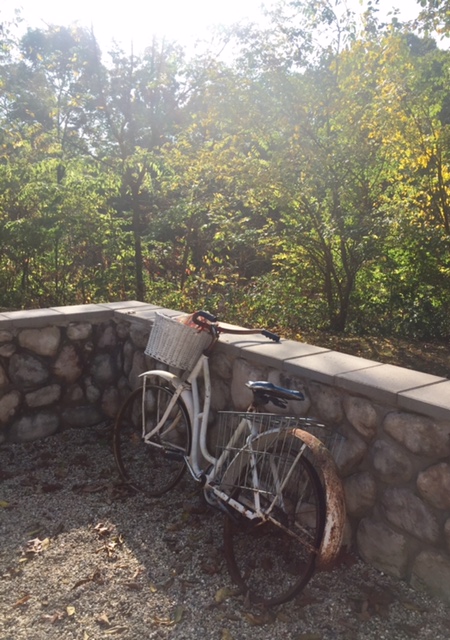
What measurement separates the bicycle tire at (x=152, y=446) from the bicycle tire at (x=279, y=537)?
64 centimetres

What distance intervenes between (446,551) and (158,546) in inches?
56.8

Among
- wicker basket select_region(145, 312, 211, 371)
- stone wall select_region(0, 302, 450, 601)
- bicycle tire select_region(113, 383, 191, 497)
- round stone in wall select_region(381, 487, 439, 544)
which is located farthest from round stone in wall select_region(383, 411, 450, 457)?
bicycle tire select_region(113, 383, 191, 497)

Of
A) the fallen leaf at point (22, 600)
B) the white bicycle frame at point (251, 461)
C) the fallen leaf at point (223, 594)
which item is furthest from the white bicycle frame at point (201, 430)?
the fallen leaf at point (22, 600)

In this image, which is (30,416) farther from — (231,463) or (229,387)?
(231,463)

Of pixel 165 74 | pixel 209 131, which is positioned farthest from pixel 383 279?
pixel 165 74

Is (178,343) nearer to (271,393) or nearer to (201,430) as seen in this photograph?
(201,430)

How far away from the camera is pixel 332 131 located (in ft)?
18.7

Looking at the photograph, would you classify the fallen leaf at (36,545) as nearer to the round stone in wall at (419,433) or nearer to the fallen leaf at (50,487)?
the fallen leaf at (50,487)

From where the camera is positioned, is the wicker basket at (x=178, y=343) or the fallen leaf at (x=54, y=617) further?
A: the wicker basket at (x=178, y=343)

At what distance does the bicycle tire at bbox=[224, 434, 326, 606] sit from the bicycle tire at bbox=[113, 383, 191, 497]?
2.11 feet

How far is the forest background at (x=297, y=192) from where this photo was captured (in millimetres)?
5598

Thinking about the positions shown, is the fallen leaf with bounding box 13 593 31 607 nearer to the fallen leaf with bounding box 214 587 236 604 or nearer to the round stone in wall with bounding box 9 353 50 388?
the fallen leaf with bounding box 214 587 236 604

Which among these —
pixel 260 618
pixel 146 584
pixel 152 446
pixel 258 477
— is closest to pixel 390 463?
pixel 258 477

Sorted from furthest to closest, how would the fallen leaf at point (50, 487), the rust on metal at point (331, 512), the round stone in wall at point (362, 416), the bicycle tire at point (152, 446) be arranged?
the fallen leaf at point (50, 487) → the bicycle tire at point (152, 446) → the round stone in wall at point (362, 416) → the rust on metal at point (331, 512)
